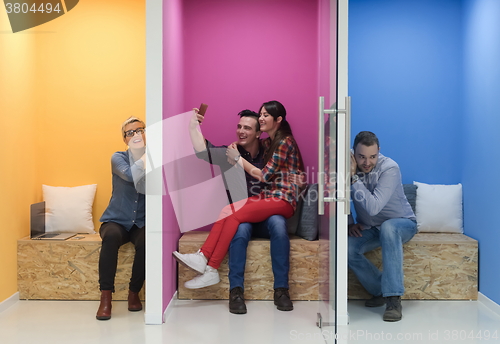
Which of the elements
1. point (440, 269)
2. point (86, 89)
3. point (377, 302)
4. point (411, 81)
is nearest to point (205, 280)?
point (377, 302)

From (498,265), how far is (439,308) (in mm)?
472

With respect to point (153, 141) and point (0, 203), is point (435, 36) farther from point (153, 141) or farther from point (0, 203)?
point (0, 203)

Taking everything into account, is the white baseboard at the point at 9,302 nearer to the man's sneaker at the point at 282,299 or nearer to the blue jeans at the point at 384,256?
the man's sneaker at the point at 282,299

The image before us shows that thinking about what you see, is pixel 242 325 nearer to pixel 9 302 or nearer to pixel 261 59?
pixel 9 302

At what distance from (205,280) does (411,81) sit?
7.55 feet

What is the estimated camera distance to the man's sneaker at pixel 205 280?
3.19 m

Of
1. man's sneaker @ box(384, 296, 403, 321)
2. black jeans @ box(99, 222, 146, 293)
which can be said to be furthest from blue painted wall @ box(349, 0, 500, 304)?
black jeans @ box(99, 222, 146, 293)

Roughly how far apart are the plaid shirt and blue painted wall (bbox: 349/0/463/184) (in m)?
0.69

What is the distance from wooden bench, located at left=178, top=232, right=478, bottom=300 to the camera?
3.31 m

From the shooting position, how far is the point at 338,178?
2.30m

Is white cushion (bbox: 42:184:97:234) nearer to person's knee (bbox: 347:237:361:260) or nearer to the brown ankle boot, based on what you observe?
the brown ankle boot

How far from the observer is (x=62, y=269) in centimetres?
332

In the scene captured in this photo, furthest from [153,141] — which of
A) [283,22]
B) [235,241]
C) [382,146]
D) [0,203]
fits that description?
[382,146]

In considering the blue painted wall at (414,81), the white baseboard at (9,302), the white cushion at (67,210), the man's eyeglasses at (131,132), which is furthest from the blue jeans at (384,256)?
the white baseboard at (9,302)
